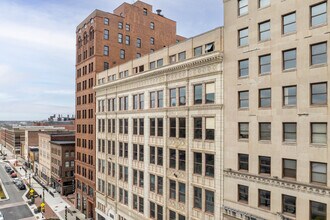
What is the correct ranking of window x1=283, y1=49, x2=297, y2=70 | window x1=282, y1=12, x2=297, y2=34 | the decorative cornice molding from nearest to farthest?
the decorative cornice molding → window x1=283, y1=49, x2=297, y2=70 → window x1=282, y1=12, x2=297, y2=34

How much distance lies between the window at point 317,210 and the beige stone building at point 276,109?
7 cm

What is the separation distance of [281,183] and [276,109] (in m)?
6.26

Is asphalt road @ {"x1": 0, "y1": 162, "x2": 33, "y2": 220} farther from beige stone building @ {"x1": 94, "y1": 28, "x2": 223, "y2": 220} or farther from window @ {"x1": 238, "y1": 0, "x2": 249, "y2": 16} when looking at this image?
window @ {"x1": 238, "y1": 0, "x2": 249, "y2": 16}

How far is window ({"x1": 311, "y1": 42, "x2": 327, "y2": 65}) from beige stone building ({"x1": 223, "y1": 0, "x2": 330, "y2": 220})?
69 millimetres

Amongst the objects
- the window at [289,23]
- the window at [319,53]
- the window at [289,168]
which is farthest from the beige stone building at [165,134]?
the window at [319,53]

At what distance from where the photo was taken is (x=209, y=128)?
3056 centimetres

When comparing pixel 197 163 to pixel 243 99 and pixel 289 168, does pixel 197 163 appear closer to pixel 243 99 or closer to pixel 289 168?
pixel 243 99

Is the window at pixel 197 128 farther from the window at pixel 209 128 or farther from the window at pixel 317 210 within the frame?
the window at pixel 317 210

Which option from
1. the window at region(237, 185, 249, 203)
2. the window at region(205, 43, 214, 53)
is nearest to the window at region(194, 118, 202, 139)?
the window at region(237, 185, 249, 203)

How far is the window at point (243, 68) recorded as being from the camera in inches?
1059

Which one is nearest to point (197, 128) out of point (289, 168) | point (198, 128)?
point (198, 128)

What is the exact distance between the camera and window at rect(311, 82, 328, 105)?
70.3 feet

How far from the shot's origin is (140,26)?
57.5 m

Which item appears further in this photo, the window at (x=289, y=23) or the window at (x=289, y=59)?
the window at (x=289, y=23)
